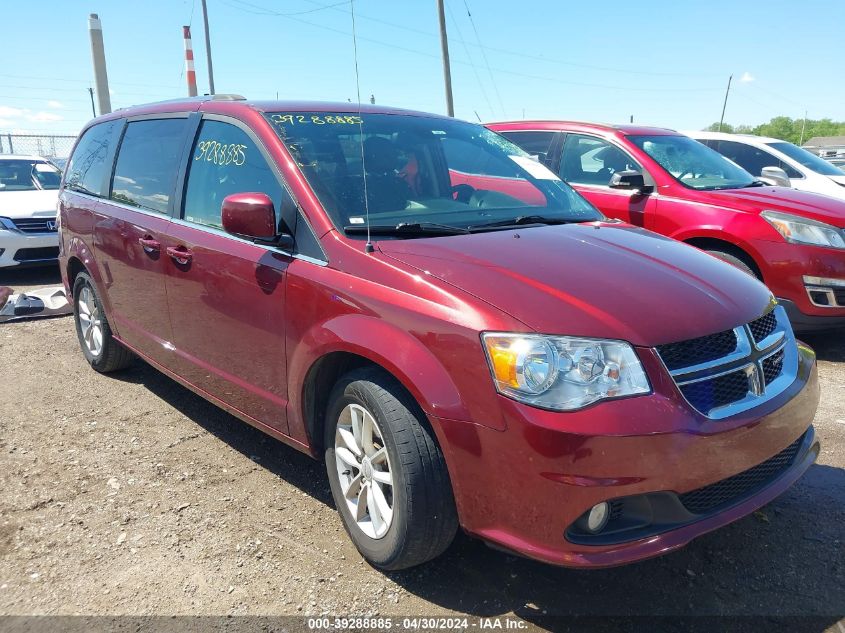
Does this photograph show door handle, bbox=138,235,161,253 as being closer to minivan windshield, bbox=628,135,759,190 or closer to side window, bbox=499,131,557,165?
side window, bbox=499,131,557,165

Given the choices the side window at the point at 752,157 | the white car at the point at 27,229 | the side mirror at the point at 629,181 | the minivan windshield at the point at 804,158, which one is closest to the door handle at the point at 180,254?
the side mirror at the point at 629,181


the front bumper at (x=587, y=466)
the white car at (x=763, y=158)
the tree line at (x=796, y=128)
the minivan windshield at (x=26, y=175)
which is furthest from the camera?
the tree line at (x=796, y=128)

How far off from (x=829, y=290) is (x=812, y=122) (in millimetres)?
122865

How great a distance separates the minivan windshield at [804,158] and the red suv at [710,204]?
148 inches

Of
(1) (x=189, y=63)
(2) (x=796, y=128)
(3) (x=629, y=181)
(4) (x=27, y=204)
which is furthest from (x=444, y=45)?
(2) (x=796, y=128)

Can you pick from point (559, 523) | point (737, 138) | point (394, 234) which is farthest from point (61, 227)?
point (737, 138)

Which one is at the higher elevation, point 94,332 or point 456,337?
point 456,337

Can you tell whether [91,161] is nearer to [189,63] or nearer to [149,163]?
[149,163]

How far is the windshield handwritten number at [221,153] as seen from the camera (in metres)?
3.22

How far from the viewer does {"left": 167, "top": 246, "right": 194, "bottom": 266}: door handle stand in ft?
11.0

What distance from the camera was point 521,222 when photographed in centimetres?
309

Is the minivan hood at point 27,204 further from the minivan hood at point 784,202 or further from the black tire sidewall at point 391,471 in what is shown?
the minivan hood at point 784,202

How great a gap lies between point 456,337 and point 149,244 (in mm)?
2254

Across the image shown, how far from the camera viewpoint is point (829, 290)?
16.0ft
